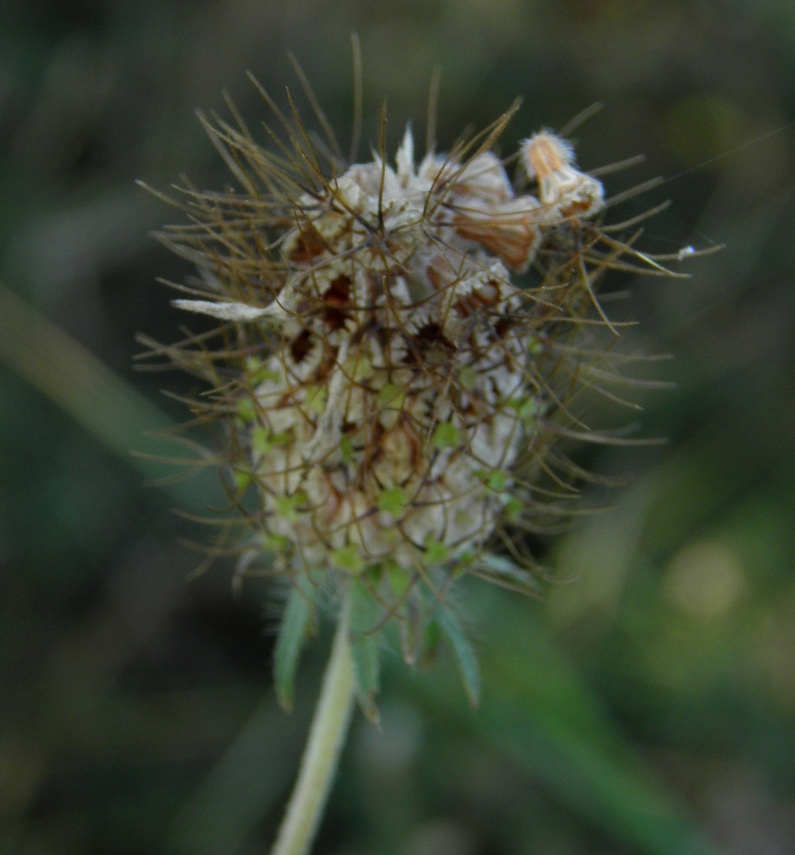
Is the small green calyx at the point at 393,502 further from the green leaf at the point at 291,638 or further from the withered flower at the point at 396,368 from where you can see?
the green leaf at the point at 291,638

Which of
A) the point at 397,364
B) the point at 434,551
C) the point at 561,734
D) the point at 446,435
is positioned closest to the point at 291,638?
the point at 434,551

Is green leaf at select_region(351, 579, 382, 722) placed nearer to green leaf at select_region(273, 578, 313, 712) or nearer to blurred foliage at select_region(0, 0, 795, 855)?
green leaf at select_region(273, 578, 313, 712)

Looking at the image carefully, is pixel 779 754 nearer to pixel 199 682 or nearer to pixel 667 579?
pixel 667 579

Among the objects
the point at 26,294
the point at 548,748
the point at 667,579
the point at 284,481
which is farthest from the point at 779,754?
the point at 26,294

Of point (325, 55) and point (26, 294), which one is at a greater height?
point (325, 55)

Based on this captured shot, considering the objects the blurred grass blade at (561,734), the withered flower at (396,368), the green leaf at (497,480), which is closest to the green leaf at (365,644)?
the withered flower at (396,368)

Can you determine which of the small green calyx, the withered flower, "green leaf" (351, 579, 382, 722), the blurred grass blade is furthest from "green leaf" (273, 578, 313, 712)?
the blurred grass blade

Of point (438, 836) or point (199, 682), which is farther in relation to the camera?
point (199, 682)
